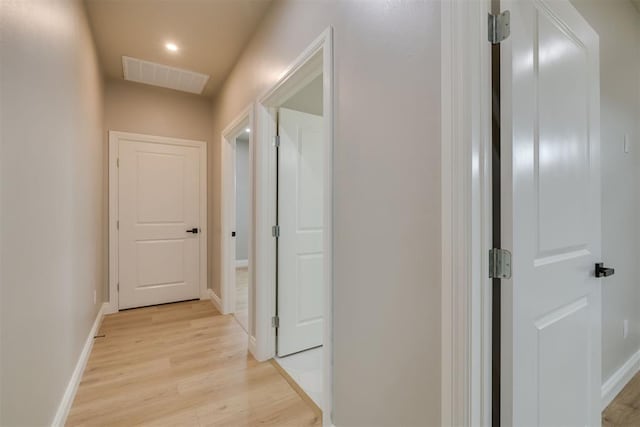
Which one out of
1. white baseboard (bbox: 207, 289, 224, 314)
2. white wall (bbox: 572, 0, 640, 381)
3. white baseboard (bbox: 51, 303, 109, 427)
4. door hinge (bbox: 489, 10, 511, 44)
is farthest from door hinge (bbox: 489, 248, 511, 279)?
white baseboard (bbox: 207, 289, 224, 314)

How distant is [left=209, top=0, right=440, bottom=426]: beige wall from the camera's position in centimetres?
99

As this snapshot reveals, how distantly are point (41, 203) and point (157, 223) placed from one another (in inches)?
91.8

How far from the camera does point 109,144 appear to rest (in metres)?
3.35

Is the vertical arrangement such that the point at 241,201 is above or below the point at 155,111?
below

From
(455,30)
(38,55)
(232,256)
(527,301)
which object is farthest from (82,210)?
(527,301)

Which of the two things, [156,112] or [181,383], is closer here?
[181,383]

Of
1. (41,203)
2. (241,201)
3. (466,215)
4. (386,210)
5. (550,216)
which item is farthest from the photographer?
(241,201)

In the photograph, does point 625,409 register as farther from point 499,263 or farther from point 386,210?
point 386,210

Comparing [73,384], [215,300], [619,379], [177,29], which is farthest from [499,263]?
[215,300]

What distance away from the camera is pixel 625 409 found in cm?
170

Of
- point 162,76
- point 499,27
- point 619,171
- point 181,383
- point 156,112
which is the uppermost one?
point 162,76

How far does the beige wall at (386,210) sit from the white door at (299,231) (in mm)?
934

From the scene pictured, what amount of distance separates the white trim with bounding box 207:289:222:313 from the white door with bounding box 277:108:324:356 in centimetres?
139

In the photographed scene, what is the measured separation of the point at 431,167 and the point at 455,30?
16.1 inches
